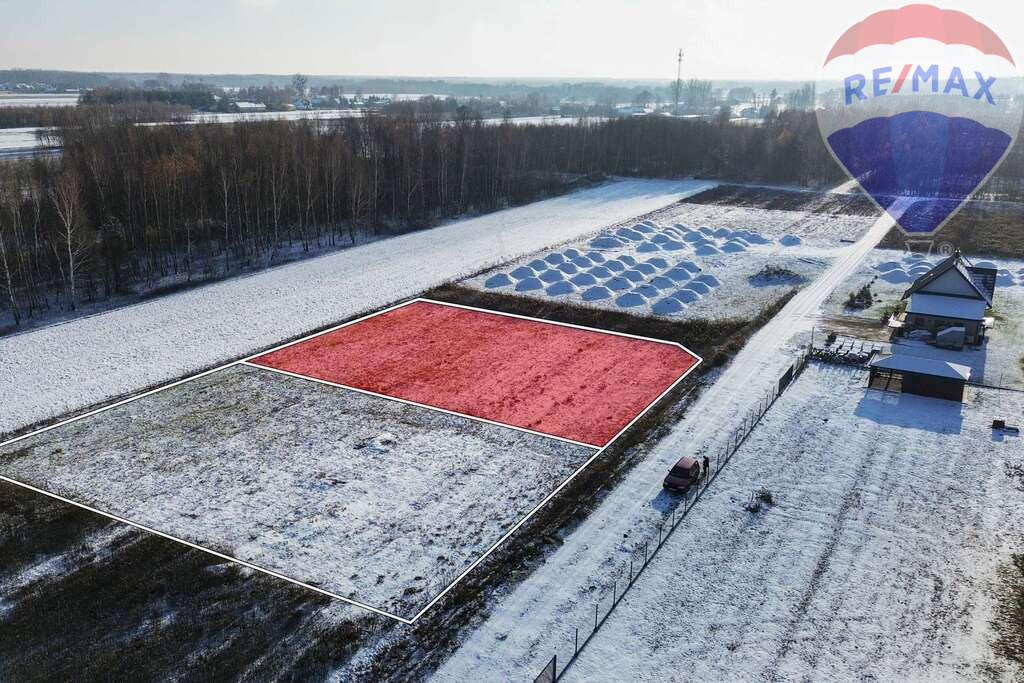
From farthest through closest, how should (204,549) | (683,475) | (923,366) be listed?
(923,366), (683,475), (204,549)

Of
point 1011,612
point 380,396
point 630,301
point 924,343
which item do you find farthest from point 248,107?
point 1011,612

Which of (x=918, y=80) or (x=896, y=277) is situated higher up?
(x=918, y=80)

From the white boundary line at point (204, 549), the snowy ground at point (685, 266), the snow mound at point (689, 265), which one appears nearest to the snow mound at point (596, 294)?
the snowy ground at point (685, 266)

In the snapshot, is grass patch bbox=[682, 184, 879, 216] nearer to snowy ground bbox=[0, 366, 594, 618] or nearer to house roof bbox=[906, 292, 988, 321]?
house roof bbox=[906, 292, 988, 321]

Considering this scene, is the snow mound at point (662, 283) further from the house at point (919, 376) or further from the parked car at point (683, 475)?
the parked car at point (683, 475)

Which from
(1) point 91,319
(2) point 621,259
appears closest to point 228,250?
(1) point 91,319

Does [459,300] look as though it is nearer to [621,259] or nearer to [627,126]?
[621,259]

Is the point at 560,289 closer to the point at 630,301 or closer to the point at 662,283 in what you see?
the point at 630,301

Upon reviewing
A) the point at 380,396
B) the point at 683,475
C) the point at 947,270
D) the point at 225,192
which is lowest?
the point at 683,475
